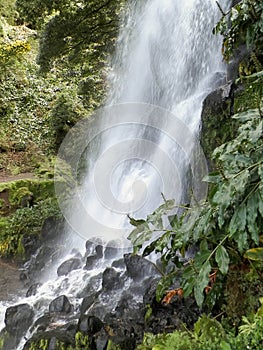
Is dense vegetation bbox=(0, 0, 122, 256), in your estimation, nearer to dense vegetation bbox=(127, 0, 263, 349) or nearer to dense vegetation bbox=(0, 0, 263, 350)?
dense vegetation bbox=(0, 0, 263, 350)

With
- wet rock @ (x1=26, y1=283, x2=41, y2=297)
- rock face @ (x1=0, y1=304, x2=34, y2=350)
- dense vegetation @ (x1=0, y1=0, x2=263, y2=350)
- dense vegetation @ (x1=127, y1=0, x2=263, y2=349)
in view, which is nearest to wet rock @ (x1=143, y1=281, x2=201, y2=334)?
dense vegetation @ (x1=0, y1=0, x2=263, y2=350)

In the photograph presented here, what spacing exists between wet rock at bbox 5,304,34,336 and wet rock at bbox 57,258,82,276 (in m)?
1.15

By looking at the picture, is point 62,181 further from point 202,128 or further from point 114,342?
point 114,342

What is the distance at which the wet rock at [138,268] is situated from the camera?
490cm

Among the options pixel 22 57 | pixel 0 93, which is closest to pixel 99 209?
pixel 0 93

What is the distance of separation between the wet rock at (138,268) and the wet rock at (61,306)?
0.85 m

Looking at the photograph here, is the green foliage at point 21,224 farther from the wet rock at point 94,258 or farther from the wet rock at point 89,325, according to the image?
the wet rock at point 89,325

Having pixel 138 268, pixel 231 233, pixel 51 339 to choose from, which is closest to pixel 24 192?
pixel 138 268

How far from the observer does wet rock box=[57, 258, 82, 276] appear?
Result: 612cm

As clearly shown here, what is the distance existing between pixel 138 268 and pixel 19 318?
1.59 meters

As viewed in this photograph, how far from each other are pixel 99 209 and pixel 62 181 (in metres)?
2.54

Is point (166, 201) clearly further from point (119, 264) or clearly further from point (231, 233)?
point (119, 264)

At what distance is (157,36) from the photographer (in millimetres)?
8562

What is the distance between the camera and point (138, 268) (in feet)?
16.2
